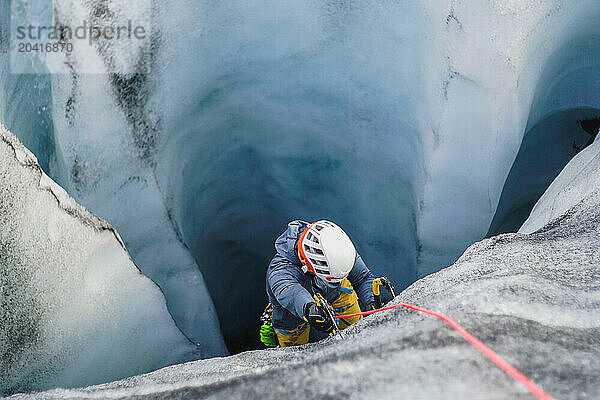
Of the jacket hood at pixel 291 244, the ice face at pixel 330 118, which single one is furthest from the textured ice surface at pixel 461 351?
the ice face at pixel 330 118

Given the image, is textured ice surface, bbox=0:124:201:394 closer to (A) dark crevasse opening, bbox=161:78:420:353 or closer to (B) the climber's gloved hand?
(B) the climber's gloved hand

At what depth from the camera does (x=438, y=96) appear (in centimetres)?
202

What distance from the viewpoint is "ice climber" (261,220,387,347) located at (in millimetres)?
1794

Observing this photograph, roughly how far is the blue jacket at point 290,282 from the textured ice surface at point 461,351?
0.48m

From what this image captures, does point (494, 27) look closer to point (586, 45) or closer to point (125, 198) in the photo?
point (586, 45)

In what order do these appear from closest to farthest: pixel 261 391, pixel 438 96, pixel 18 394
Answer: pixel 261 391 → pixel 18 394 → pixel 438 96

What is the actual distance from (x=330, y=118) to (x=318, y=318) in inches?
42.5

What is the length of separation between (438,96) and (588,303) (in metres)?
1.11

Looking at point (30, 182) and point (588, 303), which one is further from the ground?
point (30, 182)

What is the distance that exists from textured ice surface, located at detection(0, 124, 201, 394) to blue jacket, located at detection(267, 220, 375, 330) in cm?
42

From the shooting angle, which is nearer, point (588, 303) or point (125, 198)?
point (588, 303)

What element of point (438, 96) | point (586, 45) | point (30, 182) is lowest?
point (30, 182)

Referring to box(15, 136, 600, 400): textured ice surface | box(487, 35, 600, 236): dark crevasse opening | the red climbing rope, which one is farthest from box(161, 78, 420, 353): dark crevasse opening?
the red climbing rope

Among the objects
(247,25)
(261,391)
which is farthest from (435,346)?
(247,25)
